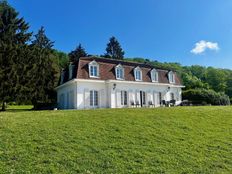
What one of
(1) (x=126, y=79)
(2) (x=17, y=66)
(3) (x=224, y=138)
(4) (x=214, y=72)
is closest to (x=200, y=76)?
(4) (x=214, y=72)

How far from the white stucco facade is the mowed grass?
1116 cm

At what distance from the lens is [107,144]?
27.1ft

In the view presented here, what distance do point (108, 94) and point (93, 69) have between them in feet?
9.80

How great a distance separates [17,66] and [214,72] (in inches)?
2240

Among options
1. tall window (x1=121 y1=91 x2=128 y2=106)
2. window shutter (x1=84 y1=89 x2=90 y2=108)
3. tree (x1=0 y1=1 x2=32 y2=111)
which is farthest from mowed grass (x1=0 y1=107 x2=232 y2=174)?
tall window (x1=121 y1=91 x2=128 y2=106)

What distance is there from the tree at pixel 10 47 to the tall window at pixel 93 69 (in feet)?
23.1

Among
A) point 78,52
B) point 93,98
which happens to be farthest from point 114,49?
point 93,98

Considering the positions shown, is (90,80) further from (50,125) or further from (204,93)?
(204,93)

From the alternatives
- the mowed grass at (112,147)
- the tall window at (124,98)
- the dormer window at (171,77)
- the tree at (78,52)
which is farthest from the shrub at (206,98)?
the tree at (78,52)

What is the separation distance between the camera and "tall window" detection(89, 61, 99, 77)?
2362 cm

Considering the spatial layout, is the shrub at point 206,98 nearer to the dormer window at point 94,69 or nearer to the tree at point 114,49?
the dormer window at point 94,69

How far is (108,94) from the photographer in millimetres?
23984

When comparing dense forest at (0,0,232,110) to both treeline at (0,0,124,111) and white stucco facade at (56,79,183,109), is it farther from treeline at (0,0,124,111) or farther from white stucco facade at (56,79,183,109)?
white stucco facade at (56,79,183,109)

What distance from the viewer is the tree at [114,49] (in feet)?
215
